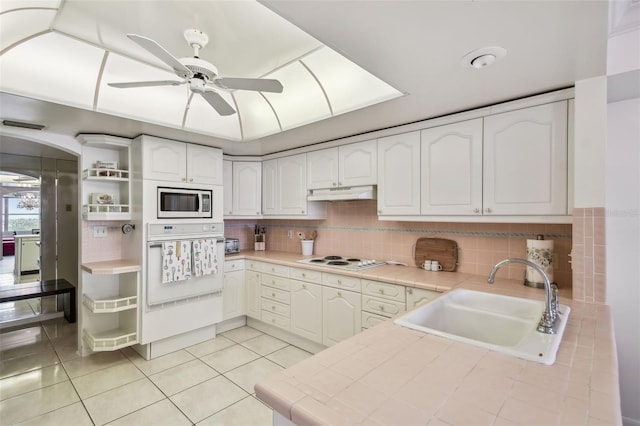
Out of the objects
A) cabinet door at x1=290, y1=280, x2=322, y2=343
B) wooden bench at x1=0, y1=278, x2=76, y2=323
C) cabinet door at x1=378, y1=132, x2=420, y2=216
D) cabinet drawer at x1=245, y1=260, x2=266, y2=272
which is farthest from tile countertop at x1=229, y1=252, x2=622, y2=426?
wooden bench at x1=0, y1=278, x2=76, y2=323

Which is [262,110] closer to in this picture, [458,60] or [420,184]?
[420,184]

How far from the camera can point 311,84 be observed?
2.58 meters

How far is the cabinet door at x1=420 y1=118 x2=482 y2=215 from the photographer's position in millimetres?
2326

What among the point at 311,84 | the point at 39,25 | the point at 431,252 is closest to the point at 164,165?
the point at 39,25

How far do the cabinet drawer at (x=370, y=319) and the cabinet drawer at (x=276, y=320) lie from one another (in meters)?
0.98

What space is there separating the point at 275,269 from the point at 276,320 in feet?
1.85

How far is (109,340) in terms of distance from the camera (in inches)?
112

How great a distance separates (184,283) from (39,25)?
2332 millimetres

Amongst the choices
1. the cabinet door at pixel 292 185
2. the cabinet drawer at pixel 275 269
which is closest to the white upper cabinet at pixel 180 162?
the cabinet door at pixel 292 185

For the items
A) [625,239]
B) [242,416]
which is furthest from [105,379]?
[625,239]

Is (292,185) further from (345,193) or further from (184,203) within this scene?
(184,203)

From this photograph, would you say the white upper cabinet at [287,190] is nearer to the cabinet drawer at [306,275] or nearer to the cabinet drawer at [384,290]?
the cabinet drawer at [306,275]

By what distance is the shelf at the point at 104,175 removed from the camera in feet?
9.80

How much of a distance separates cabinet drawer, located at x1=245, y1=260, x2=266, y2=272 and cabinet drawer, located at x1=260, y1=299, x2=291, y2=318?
0.37 m
